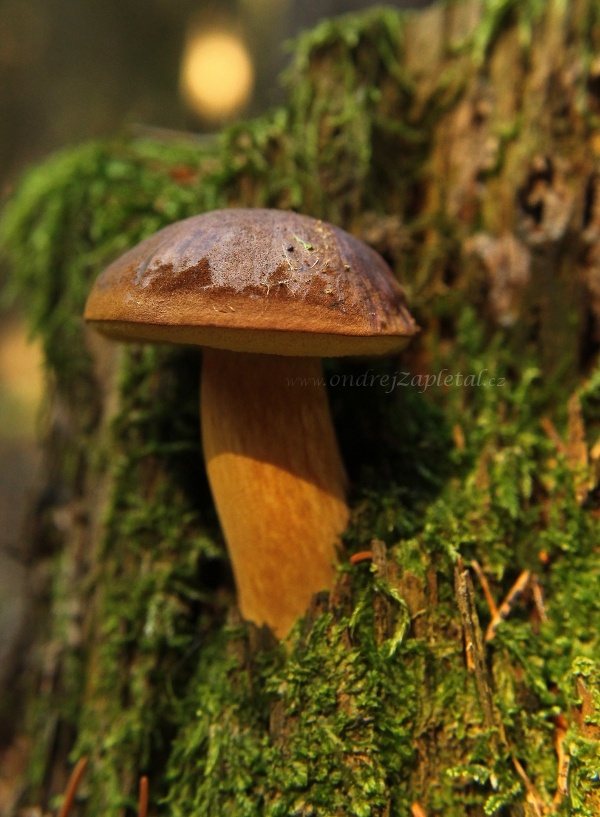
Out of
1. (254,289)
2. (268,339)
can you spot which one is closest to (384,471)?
(268,339)

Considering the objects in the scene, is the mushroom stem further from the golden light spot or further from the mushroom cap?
Result: the golden light spot

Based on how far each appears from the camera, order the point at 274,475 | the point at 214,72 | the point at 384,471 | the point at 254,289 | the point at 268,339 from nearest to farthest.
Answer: the point at 254,289 → the point at 268,339 → the point at 274,475 → the point at 384,471 → the point at 214,72

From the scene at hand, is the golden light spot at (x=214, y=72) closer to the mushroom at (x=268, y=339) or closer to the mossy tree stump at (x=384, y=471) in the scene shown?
the mossy tree stump at (x=384, y=471)

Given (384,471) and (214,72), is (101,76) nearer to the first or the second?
(214,72)

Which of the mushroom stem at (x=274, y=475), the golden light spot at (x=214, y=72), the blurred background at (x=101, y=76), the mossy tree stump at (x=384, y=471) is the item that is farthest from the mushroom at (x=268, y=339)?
the golden light spot at (x=214, y=72)

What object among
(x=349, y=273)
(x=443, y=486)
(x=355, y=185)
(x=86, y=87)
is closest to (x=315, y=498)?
(x=443, y=486)

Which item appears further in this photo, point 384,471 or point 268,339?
point 384,471

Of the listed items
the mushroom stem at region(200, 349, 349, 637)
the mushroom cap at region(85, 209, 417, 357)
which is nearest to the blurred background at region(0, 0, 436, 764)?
the mushroom stem at region(200, 349, 349, 637)

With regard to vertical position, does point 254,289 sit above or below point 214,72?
below

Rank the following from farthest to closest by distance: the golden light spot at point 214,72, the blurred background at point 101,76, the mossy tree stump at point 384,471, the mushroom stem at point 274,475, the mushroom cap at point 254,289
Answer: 1. the golden light spot at point 214,72
2. the blurred background at point 101,76
3. the mushroom stem at point 274,475
4. the mossy tree stump at point 384,471
5. the mushroom cap at point 254,289
